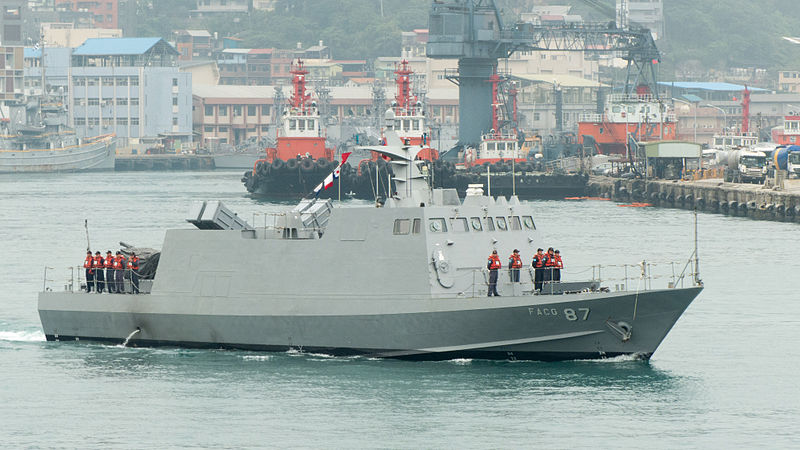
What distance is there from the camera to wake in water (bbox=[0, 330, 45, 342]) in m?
32.1

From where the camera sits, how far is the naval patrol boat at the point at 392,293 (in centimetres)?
2622

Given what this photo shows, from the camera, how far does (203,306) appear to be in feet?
93.8

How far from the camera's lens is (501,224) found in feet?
90.0

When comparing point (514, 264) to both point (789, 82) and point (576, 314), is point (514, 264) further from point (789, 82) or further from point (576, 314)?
point (789, 82)

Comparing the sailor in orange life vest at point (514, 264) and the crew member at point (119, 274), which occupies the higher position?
the sailor in orange life vest at point (514, 264)

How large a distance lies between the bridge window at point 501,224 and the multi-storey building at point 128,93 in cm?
13124

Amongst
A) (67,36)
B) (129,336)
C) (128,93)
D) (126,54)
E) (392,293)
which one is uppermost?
(67,36)

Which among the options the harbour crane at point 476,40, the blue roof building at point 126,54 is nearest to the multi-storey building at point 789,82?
the blue roof building at point 126,54

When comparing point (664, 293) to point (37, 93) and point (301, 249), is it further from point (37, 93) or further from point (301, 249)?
point (37, 93)

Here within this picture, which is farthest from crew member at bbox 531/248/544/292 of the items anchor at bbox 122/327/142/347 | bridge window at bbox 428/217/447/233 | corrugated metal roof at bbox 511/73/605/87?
corrugated metal roof at bbox 511/73/605/87

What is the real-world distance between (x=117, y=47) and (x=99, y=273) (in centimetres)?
13237

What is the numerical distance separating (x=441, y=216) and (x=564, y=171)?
2742 inches

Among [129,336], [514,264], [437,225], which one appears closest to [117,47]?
[129,336]

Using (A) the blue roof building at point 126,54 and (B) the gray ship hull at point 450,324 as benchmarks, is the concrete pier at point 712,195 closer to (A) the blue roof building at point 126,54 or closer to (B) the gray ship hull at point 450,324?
(B) the gray ship hull at point 450,324
